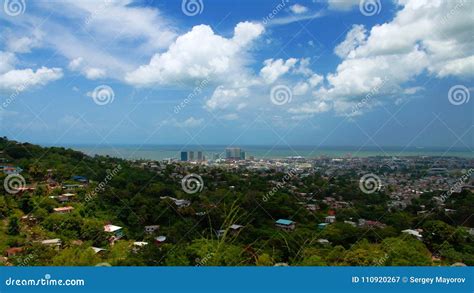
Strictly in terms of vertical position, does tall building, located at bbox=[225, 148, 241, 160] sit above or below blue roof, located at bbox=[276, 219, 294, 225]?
above

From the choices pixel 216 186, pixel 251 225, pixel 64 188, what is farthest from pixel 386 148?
pixel 64 188
